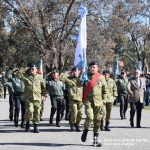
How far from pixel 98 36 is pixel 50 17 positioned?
4.32 m

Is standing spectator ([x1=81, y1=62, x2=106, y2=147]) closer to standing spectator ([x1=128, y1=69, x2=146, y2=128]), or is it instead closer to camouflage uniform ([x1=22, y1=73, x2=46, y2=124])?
camouflage uniform ([x1=22, y1=73, x2=46, y2=124])

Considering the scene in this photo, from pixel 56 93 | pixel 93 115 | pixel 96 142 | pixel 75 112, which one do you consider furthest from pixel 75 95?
pixel 96 142

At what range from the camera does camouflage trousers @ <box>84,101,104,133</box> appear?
417 inches

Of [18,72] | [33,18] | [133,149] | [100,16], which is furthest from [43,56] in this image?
[133,149]

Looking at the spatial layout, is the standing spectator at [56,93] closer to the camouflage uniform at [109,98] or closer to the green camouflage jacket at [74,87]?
the green camouflage jacket at [74,87]

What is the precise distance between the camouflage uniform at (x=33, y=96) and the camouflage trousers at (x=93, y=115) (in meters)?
2.41

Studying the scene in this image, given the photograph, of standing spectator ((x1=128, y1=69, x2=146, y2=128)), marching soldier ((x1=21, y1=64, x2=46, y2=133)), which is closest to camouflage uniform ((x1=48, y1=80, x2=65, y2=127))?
marching soldier ((x1=21, y1=64, x2=46, y2=133))

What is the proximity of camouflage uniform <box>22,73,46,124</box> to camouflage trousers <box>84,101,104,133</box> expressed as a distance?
7.91 ft

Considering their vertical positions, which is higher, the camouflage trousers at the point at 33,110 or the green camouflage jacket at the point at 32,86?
the green camouflage jacket at the point at 32,86

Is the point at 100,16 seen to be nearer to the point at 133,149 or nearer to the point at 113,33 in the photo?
the point at 113,33

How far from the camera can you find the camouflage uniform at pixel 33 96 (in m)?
12.8

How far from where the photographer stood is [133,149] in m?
10.1

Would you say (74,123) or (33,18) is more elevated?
(33,18)

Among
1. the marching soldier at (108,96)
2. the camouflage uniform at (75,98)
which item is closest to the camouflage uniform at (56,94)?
the camouflage uniform at (75,98)
